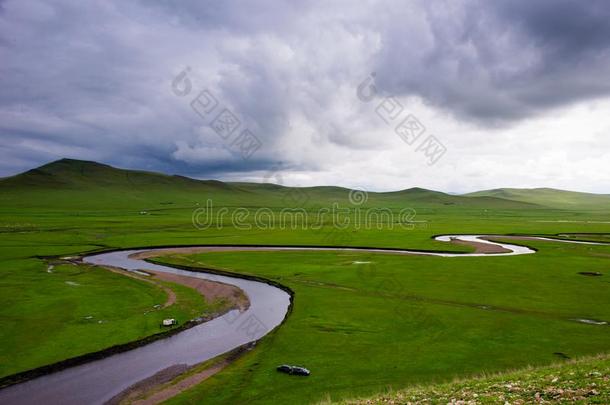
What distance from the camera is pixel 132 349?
35250mm

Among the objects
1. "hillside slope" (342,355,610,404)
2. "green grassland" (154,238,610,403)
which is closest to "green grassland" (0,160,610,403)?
"green grassland" (154,238,610,403)

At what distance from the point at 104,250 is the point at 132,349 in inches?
2706

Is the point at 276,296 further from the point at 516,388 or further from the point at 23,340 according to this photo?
the point at 516,388

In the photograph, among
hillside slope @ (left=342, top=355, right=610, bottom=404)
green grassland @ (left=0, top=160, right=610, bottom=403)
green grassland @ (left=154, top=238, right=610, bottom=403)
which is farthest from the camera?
green grassland @ (left=0, top=160, right=610, bottom=403)

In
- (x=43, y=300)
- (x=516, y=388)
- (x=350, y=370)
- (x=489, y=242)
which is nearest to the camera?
(x=516, y=388)

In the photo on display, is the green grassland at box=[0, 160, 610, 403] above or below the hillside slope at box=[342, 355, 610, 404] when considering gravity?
below

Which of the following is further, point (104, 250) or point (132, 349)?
point (104, 250)

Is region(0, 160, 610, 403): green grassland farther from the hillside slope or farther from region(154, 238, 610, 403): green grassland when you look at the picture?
the hillside slope

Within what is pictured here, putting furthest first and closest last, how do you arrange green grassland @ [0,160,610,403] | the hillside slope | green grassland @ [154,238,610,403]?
green grassland @ [0,160,610,403], green grassland @ [154,238,610,403], the hillside slope

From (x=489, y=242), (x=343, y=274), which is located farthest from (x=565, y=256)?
(x=343, y=274)

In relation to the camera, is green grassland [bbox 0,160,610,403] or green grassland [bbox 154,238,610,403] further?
green grassland [bbox 0,160,610,403]

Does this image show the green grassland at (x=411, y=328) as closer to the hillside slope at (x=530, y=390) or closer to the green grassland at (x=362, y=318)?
the green grassland at (x=362, y=318)

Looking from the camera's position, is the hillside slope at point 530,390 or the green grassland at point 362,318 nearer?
the hillside slope at point 530,390

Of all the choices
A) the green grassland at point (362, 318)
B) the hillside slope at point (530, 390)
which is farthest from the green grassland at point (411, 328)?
the hillside slope at point (530, 390)
